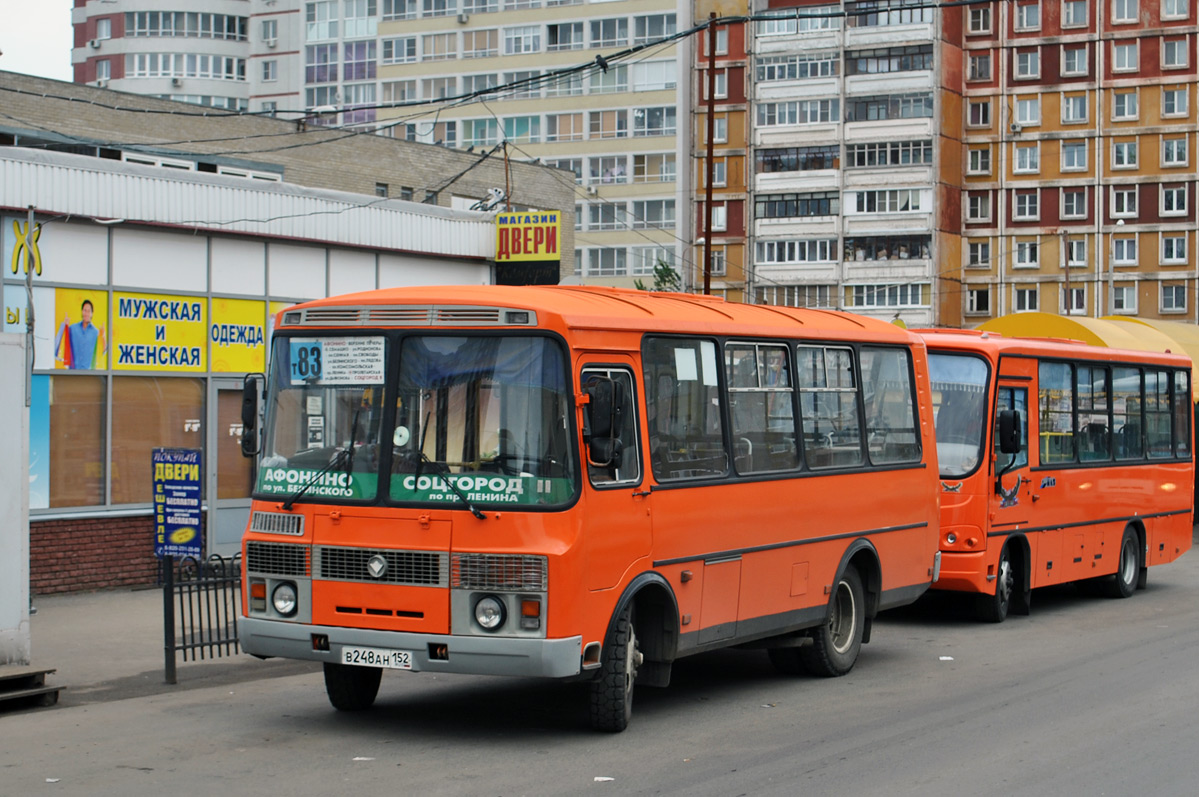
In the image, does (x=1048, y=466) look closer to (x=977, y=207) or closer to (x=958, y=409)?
(x=958, y=409)

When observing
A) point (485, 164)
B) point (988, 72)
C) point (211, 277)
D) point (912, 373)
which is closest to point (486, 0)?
point (988, 72)

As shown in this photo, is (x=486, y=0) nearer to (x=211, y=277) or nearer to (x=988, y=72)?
(x=988, y=72)

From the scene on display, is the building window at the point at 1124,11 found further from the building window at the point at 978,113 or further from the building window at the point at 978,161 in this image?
the building window at the point at 978,161

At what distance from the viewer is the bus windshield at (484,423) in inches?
360

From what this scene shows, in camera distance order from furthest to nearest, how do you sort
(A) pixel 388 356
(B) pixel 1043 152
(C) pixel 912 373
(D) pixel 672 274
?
(B) pixel 1043 152
(D) pixel 672 274
(C) pixel 912 373
(A) pixel 388 356

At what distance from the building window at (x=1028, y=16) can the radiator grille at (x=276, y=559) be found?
267ft

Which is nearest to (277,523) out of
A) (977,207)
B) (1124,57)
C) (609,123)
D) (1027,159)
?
(609,123)

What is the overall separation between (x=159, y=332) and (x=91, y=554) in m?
2.94

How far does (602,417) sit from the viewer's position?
358 inches

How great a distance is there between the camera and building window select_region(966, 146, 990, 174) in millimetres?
84125

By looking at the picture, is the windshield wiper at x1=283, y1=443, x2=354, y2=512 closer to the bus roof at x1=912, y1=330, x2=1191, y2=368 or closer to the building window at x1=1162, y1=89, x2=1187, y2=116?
the bus roof at x1=912, y1=330, x2=1191, y2=368

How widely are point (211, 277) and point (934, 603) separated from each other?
1007cm

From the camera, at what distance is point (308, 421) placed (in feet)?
31.9

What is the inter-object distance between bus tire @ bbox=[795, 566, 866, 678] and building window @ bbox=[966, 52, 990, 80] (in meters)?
76.6
